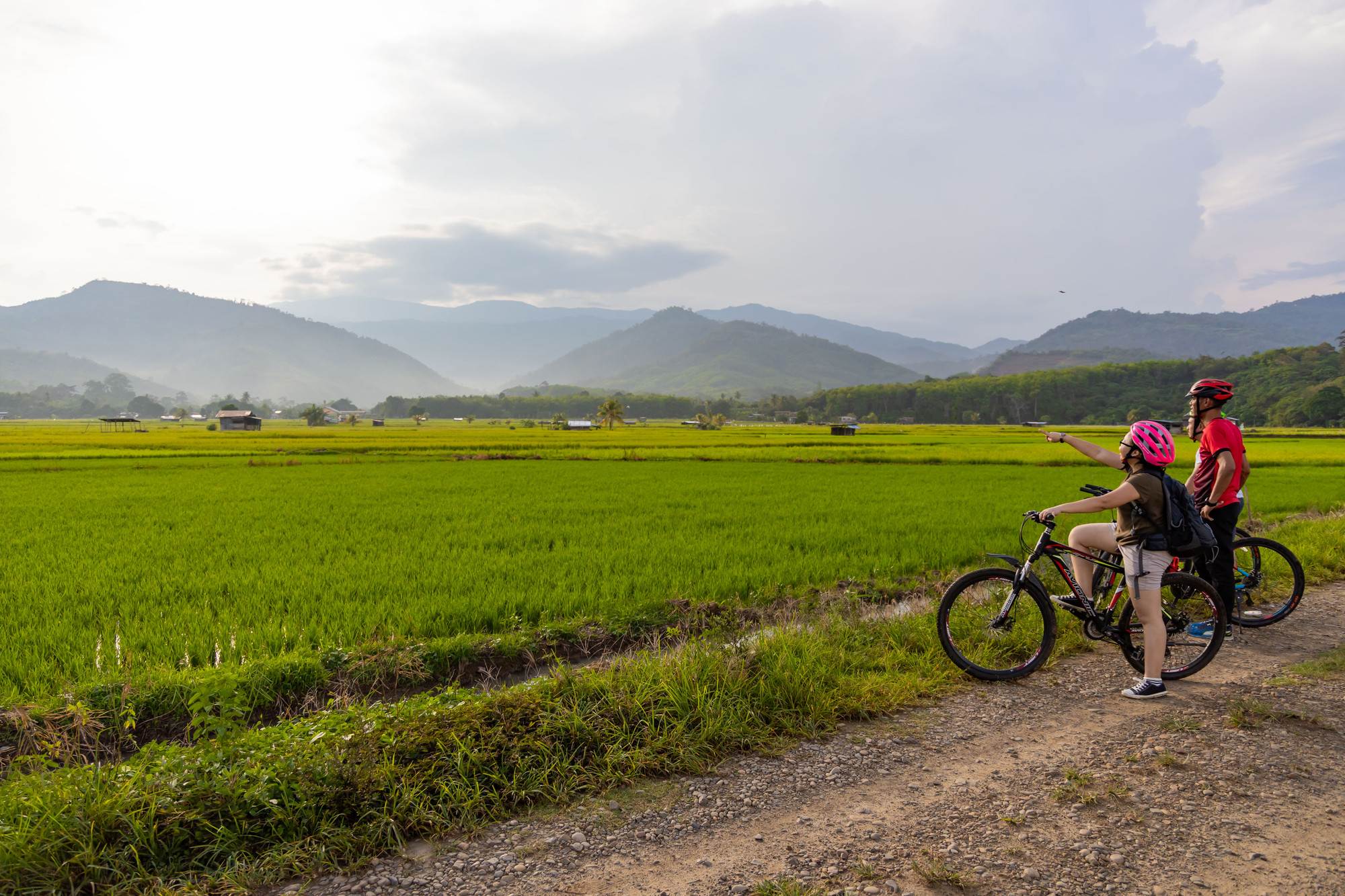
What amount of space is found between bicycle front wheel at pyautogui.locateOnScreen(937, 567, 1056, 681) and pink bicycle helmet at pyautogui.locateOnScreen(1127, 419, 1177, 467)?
1.37m

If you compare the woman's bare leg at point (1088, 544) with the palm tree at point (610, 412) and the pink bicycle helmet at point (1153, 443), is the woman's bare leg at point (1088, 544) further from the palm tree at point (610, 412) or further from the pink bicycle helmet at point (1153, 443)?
the palm tree at point (610, 412)

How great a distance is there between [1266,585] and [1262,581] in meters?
0.10

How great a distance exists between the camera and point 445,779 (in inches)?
151

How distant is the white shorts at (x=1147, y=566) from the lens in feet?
17.0

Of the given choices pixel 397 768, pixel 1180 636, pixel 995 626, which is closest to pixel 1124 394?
pixel 1180 636

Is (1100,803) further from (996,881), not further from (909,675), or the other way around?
(909,675)

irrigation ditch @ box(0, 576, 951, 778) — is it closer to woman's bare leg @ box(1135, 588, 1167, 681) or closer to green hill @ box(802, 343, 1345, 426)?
woman's bare leg @ box(1135, 588, 1167, 681)

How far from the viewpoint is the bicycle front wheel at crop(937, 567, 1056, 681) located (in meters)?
5.59

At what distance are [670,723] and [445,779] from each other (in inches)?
60.3

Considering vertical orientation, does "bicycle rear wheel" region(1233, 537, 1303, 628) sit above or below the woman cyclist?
below

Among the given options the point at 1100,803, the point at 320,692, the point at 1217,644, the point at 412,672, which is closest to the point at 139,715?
the point at 320,692

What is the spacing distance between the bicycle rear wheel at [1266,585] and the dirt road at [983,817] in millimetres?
2281

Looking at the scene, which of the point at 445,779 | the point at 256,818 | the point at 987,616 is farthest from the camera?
the point at 987,616

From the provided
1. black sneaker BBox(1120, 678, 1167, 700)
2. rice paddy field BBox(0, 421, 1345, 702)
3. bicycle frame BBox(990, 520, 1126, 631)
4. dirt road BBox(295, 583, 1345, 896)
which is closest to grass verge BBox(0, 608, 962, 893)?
dirt road BBox(295, 583, 1345, 896)
